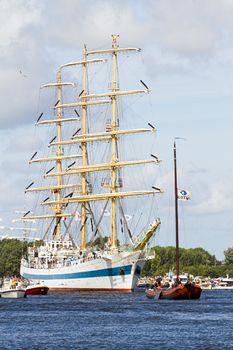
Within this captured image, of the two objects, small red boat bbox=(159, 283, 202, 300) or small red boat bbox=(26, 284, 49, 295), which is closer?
small red boat bbox=(159, 283, 202, 300)

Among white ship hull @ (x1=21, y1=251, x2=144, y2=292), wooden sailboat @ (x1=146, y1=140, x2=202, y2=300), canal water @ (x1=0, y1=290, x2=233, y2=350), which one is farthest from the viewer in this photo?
white ship hull @ (x1=21, y1=251, x2=144, y2=292)

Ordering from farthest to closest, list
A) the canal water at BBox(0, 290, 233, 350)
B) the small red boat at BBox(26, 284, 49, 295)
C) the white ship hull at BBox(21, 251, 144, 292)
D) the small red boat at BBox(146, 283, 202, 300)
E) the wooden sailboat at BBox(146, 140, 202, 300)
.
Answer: the white ship hull at BBox(21, 251, 144, 292) → the small red boat at BBox(26, 284, 49, 295) → the small red boat at BBox(146, 283, 202, 300) → the wooden sailboat at BBox(146, 140, 202, 300) → the canal water at BBox(0, 290, 233, 350)

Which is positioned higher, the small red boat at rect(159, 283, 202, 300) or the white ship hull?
the white ship hull

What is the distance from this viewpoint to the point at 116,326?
100938 millimetres

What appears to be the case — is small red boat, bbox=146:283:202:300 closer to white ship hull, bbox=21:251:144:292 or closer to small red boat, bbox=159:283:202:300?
small red boat, bbox=159:283:202:300

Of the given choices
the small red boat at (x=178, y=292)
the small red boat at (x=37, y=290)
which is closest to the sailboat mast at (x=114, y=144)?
the small red boat at (x=37, y=290)

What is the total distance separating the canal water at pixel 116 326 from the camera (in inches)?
3349

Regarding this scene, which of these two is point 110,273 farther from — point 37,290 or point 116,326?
point 116,326

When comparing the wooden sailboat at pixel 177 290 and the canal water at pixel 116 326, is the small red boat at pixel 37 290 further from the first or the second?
the canal water at pixel 116 326

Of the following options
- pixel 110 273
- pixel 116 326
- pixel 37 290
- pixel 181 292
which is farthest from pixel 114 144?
pixel 116 326

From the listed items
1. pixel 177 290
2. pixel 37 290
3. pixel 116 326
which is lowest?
pixel 116 326

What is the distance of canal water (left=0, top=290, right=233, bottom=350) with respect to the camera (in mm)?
85062

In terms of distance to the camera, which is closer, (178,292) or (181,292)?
(178,292)

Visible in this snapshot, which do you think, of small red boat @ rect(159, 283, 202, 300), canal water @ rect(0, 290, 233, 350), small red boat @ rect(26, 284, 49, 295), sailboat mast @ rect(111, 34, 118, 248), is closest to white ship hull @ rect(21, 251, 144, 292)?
sailboat mast @ rect(111, 34, 118, 248)
